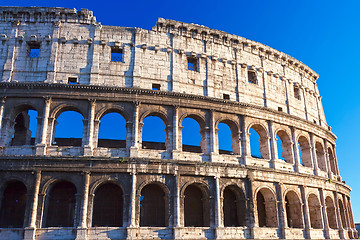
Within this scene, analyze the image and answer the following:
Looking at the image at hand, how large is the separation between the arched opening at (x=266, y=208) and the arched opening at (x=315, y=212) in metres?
4.00

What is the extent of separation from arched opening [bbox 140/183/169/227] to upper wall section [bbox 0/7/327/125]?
19.0 ft

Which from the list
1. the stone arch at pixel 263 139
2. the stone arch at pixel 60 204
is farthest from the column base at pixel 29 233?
the stone arch at pixel 263 139

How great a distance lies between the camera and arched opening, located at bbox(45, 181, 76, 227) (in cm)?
1764

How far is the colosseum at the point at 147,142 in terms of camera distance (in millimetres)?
17391

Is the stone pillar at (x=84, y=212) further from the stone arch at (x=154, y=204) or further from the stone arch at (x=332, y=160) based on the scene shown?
the stone arch at (x=332, y=160)

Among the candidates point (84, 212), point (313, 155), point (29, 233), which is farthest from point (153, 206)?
point (313, 155)

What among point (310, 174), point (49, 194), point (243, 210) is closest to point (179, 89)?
point (243, 210)

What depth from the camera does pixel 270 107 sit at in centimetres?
2291

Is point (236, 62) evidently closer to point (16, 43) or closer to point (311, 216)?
point (311, 216)

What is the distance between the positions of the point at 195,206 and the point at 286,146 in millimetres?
7742

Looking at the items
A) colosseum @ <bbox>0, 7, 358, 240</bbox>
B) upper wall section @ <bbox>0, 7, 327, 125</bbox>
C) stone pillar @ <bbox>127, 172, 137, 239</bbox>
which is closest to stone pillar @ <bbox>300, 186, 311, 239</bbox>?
colosseum @ <bbox>0, 7, 358, 240</bbox>

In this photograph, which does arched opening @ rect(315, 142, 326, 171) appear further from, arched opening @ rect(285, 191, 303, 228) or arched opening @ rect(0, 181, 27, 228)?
arched opening @ rect(0, 181, 27, 228)

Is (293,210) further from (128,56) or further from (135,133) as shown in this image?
(128,56)

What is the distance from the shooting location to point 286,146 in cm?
2311
